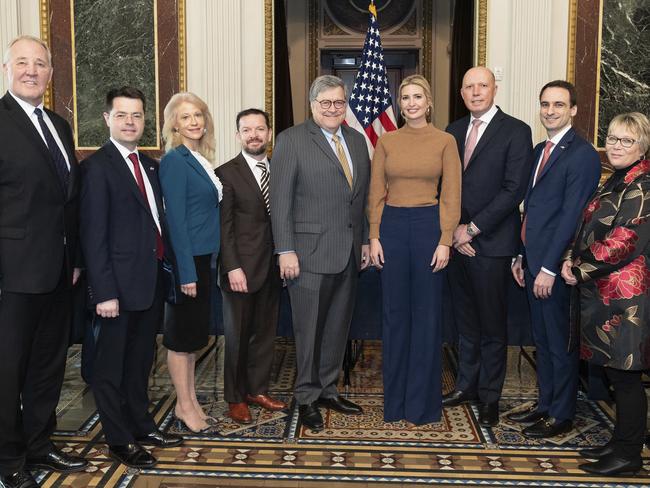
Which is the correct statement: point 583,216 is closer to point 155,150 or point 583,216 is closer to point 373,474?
point 373,474

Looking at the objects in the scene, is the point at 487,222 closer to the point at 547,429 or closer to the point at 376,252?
the point at 376,252

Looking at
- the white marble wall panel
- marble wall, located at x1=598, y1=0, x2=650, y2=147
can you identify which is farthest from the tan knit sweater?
marble wall, located at x1=598, y1=0, x2=650, y2=147

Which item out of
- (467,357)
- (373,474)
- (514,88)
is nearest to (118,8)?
(514,88)

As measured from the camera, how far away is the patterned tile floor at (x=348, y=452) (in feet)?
9.37

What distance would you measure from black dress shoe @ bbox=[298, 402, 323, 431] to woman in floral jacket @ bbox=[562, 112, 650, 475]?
1246 millimetres

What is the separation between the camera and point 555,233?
10.4 ft

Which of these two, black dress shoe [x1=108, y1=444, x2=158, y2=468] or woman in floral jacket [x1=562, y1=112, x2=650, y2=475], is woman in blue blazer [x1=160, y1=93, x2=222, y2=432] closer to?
black dress shoe [x1=108, y1=444, x2=158, y2=468]

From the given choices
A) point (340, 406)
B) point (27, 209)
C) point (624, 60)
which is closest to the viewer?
point (27, 209)

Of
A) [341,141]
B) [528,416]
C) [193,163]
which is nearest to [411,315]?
[528,416]

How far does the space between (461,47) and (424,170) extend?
197 inches

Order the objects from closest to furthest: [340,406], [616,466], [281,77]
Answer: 1. [616,466]
2. [340,406]
3. [281,77]

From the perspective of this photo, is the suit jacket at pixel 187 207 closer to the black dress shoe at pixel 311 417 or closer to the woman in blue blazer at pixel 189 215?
the woman in blue blazer at pixel 189 215

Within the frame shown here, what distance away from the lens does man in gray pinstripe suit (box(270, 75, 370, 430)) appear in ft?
10.7

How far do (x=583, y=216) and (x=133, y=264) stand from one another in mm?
1957
